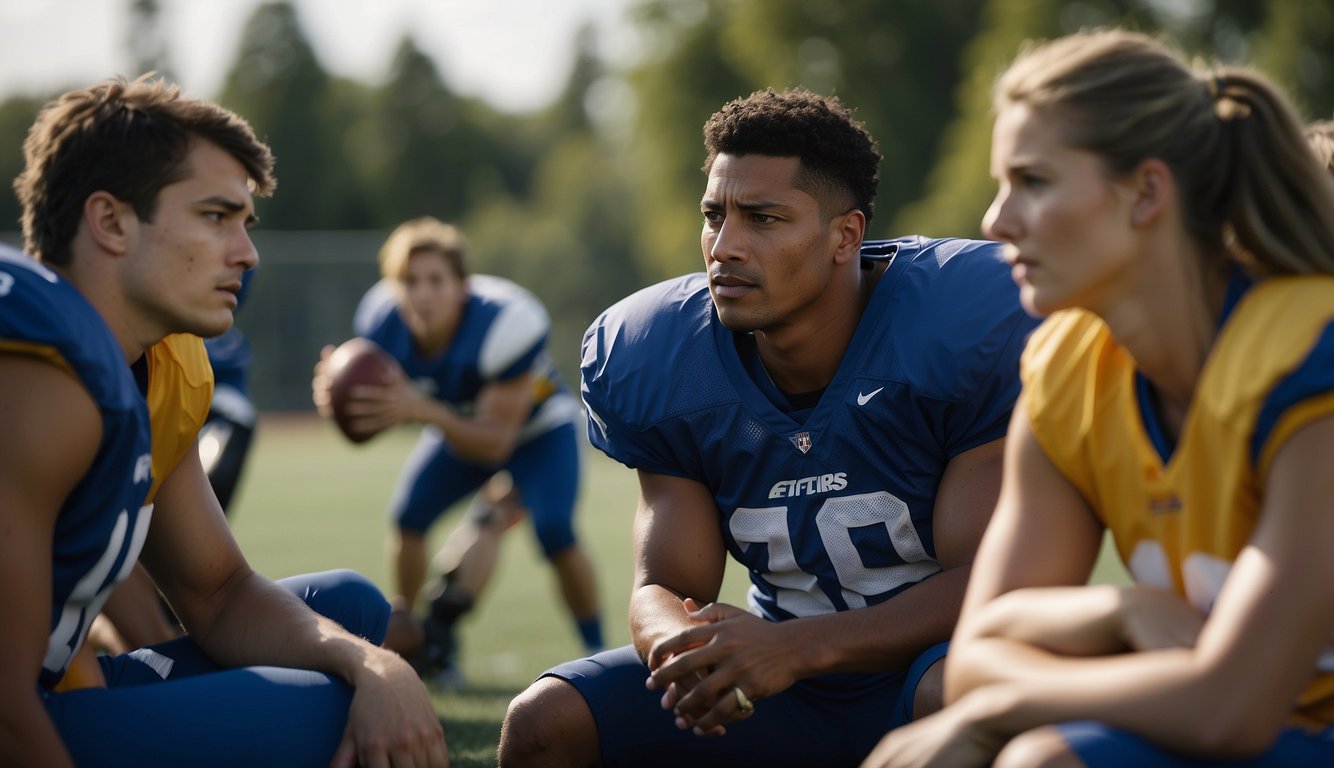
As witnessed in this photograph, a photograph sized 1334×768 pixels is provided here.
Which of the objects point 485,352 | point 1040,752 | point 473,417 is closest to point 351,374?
point 485,352

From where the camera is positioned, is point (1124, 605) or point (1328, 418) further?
point (1124, 605)

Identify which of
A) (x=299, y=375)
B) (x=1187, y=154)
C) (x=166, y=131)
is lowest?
(x=299, y=375)

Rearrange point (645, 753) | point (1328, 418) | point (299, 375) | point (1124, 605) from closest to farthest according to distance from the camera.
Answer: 1. point (1328, 418)
2. point (1124, 605)
3. point (645, 753)
4. point (299, 375)

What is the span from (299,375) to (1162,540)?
21.2 metres

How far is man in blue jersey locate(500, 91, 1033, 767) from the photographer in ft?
9.18

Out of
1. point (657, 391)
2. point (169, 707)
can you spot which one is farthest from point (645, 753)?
point (169, 707)

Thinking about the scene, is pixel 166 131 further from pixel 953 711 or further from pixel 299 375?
pixel 299 375

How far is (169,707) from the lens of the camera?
2.40 metres

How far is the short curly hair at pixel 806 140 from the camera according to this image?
122 inches

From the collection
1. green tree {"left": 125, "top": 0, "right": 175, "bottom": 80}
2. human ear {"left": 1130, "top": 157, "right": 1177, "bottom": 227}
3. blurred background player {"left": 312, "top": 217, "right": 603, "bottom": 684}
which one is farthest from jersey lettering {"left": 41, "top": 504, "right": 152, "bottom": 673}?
green tree {"left": 125, "top": 0, "right": 175, "bottom": 80}

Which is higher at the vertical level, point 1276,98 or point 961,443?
point 1276,98

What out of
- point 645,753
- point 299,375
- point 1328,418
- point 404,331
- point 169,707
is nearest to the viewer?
point 1328,418

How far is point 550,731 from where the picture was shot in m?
2.77

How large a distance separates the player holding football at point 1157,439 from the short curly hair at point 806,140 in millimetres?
942
